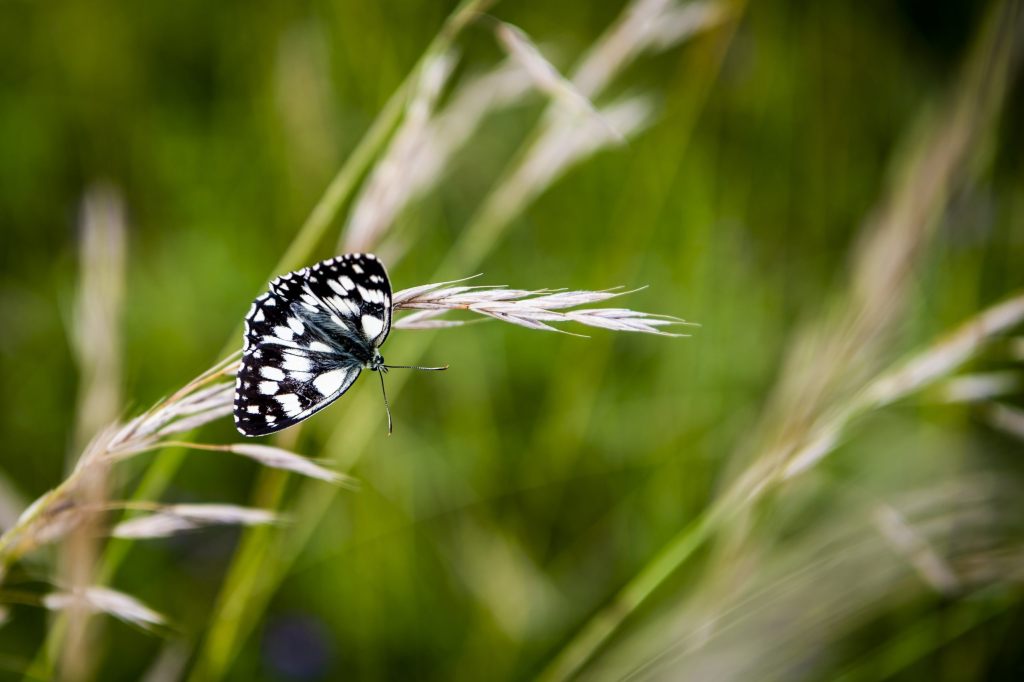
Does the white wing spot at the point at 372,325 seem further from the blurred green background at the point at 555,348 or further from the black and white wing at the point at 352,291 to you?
the blurred green background at the point at 555,348

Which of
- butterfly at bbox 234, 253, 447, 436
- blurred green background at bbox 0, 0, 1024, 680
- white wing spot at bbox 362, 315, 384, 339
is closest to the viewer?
butterfly at bbox 234, 253, 447, 436

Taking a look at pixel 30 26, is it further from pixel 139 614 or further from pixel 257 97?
pixel 139 614

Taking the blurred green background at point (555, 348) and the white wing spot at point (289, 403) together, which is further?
the blurred green background at point (555, 348)

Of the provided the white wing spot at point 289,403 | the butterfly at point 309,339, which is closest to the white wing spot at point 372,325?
the butterfly at point 309,339

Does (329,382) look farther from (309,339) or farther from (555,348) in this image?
(555,348)

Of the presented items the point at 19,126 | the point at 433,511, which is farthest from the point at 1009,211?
the point at 19,126

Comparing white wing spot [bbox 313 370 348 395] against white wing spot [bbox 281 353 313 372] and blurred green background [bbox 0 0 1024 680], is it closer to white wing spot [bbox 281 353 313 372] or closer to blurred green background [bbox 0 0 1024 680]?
white wing spot [bbox 281 353 313 372]

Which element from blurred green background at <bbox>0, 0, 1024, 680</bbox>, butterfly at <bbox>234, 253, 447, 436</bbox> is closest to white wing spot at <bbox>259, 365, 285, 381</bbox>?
butterfly at <bbox>234, 253, 447, 436</bbox>
